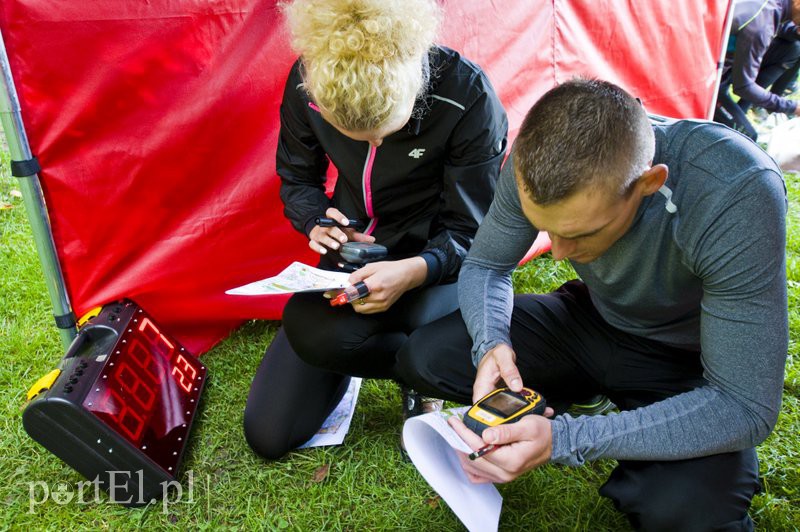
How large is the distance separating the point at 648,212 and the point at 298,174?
3.50 feet

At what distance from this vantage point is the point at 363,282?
1.64 metres

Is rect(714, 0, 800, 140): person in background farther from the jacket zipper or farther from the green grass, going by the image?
the jacket zipper

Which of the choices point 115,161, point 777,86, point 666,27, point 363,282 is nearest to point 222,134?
point 115,161

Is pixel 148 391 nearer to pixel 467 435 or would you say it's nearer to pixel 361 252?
pixel 361 252

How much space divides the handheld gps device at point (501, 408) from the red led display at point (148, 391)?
0.92 meters

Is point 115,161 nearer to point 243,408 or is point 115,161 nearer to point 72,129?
point 72,129

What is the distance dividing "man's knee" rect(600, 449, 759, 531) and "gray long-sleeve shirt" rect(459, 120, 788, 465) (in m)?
0.07

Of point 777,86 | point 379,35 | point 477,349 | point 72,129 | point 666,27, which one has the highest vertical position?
point 379,35

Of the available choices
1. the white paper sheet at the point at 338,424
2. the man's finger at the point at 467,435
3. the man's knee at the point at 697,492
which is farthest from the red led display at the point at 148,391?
the man's knee at the point at 697,492

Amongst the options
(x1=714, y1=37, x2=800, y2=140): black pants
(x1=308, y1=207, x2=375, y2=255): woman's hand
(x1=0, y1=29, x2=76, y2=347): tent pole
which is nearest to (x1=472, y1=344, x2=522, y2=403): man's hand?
(x1=308, y1=207, x2=375, y2=255): woman's hand

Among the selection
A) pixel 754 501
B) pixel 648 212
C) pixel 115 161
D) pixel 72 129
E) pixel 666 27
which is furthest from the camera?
pixel 666 27

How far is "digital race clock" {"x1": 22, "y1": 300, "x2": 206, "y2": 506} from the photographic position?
60.8 inches

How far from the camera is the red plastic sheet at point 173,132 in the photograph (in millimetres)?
1775

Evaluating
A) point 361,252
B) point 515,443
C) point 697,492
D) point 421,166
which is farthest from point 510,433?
point 421,166
